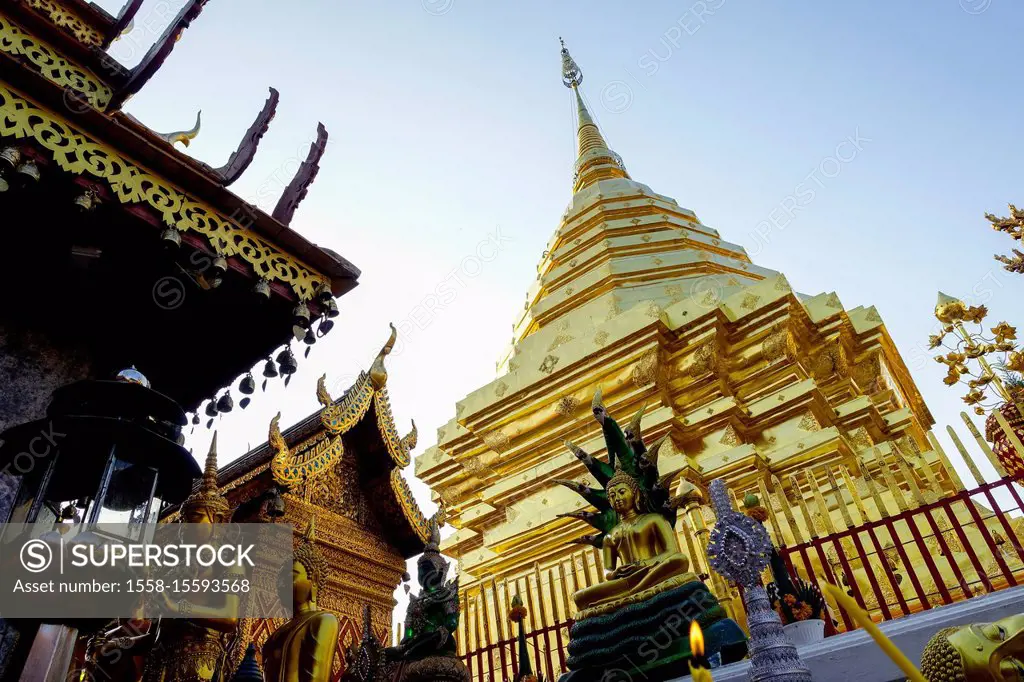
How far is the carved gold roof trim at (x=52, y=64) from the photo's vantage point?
334cm

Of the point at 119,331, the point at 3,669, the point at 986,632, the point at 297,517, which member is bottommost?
the point at 986,632

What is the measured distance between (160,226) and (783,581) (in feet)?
11.6

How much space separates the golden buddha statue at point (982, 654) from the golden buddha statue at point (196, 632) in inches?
116

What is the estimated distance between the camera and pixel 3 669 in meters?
2.51

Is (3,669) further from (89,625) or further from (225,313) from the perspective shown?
(225,313)

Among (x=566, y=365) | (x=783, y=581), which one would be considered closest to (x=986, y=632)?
(x=783, y=581)

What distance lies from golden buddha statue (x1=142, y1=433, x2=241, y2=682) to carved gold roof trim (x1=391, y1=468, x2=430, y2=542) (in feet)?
5.45

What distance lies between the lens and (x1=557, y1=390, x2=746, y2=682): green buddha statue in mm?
3699

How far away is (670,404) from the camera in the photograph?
28.7 feet

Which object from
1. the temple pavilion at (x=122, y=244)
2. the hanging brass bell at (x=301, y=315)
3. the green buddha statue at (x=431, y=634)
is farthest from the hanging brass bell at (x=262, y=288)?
the green buddha statue at (x=431, y=634)

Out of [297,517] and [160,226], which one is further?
[297,517]

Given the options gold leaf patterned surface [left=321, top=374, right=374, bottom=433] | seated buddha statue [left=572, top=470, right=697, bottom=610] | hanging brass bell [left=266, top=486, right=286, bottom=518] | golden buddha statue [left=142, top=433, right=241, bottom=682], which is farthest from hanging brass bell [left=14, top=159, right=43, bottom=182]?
seated buddha statue [left=572, top=470, right=697, bottom=610]

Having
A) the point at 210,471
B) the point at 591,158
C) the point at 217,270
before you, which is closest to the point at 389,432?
the point at 210,471

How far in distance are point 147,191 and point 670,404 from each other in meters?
6.82
